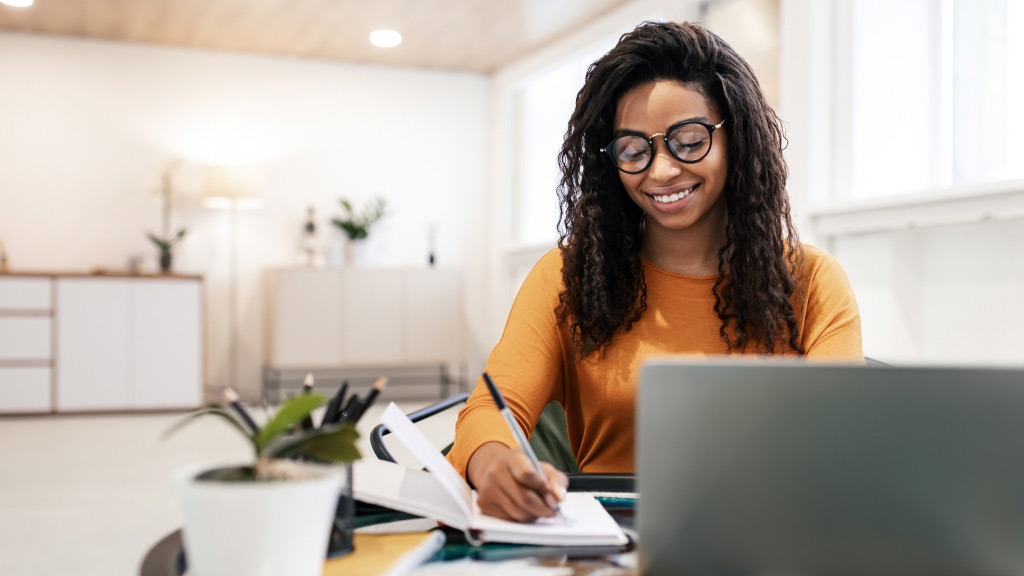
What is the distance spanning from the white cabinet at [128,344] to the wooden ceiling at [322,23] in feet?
5.59

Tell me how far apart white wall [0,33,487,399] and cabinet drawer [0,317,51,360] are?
698 mm

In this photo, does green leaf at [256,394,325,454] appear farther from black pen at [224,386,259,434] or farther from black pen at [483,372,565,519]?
black pen at [483,372,565,519]

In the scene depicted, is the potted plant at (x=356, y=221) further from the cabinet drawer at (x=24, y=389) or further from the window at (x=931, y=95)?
the window at (x=931, y=95)

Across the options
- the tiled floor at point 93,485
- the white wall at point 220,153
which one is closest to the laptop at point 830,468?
the tiled floor at point 93,485

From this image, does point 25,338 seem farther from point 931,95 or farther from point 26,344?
point 931,95

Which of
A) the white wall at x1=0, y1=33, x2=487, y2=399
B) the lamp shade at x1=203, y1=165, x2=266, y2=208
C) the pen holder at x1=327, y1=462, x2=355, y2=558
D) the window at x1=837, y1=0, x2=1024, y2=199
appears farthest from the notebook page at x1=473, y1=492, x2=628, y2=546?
the white wall at x1=0, y1=33, x2=487, y2=399

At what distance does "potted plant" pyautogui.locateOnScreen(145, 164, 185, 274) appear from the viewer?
18.2ft

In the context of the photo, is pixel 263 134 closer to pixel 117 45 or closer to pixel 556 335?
pixel 117 45

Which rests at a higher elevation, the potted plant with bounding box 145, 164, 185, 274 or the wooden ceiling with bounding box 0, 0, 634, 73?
the wooden ceiling with bounding box 0, 0, 634, 73

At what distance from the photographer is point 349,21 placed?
5.34 metres

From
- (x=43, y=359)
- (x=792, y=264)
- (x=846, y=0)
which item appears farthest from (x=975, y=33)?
(x=43, y=359)

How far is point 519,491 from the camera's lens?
2.57 feet

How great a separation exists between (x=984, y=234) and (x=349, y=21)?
404 centimetres

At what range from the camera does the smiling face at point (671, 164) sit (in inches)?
50.3
